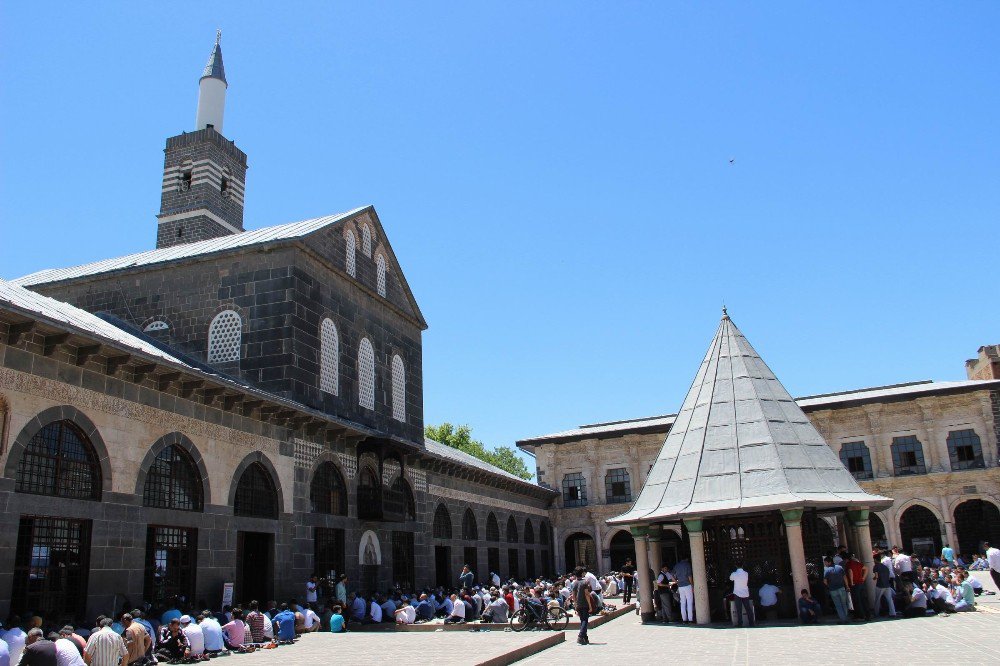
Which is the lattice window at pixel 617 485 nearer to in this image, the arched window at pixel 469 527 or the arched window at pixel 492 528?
the arched window at pixel 492 528

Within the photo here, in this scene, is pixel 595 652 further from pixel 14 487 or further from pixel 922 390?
pixel 922 390

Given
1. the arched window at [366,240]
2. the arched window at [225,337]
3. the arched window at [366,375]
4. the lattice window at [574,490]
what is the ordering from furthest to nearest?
the lattice window at [574,490] < the arched window at [366,240] < the arched window at [366,375] < the arched window at [225,337]

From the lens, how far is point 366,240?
84.0 ft

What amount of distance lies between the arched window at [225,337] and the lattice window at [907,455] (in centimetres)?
3044

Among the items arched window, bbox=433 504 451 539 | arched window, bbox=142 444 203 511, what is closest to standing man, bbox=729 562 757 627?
arched window, bbox=142 444 203 511

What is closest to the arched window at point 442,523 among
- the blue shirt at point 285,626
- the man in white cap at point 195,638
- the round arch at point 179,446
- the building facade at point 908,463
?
the blue shirt at point 285,626

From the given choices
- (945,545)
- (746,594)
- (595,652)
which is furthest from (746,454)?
(945,545)

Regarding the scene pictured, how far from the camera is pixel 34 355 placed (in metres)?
12.8

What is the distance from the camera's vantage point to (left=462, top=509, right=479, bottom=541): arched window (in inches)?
1175

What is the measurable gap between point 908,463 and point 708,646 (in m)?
29.1

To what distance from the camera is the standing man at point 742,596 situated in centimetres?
1490

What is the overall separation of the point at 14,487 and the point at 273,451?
654cm

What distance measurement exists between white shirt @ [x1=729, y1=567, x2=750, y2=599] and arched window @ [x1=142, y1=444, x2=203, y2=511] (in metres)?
10.5

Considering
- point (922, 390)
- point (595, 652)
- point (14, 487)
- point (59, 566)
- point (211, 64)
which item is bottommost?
point (595, 652)
